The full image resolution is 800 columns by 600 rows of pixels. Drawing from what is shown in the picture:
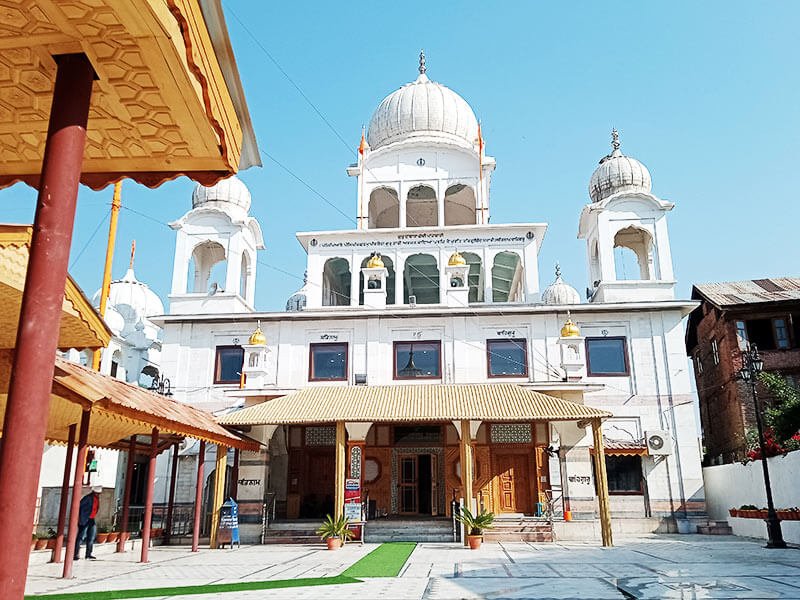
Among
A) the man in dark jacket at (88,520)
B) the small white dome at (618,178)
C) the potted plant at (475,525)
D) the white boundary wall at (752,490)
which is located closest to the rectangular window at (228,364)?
the man in dark jacket at (88,520)

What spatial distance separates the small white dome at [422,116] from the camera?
95.3ft

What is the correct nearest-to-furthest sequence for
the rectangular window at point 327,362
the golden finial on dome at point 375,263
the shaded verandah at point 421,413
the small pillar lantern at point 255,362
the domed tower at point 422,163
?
the shaded verandah at point 421,413, the small pillar lantern at point 255,362, the rectangular window at point 327,362, the golden finial on dome at point 375,263, the domed tower at point 422,163

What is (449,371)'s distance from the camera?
22719 millimetres

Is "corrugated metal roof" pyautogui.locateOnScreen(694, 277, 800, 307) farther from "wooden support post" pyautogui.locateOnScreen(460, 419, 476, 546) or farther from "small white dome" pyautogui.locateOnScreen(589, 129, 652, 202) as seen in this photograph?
"wooden support post" pyautogui.locateOnScreen(460, 419, 476, 546)

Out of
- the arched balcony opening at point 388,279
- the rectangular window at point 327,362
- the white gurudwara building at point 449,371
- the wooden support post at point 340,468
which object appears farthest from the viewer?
the arched balcony opening at point 388,279

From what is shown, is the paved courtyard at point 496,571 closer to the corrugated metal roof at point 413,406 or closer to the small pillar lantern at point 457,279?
the corrugated metal roof at point 413,406

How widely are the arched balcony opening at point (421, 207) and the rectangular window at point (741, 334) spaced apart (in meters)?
12.6

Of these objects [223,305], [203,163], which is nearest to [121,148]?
[203,163]

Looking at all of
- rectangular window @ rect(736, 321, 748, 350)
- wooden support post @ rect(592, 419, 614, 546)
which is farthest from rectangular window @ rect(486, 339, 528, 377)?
rectangular window @ rect(736, 321, 748, 350)

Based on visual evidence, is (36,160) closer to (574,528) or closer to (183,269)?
(574,528)

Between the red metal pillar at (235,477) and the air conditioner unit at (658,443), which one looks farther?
the air conditioner unit at (658,443)

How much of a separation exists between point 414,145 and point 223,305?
10132mm

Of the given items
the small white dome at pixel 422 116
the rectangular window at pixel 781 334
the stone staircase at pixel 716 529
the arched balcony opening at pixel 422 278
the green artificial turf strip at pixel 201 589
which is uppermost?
the small white dome at pixel 422 116

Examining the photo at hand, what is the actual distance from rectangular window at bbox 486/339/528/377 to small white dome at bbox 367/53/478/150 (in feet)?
33.3
